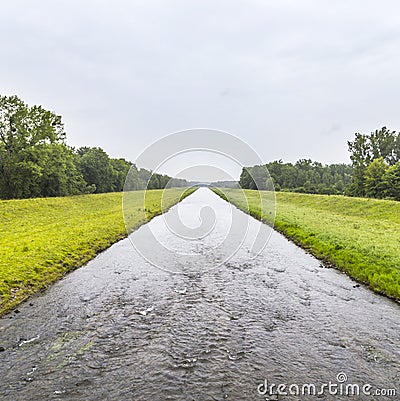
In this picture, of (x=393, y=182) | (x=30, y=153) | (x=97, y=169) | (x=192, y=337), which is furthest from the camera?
(x=97, y=169)

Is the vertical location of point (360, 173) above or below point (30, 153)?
above

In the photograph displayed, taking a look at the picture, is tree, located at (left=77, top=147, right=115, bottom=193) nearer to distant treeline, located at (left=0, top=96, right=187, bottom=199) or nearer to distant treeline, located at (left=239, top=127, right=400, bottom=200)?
distant treeline, located at (left=0, top=96, right=187, bottom=199)

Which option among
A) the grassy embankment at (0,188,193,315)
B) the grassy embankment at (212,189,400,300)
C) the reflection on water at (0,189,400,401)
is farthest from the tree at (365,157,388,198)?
the reflection on water at (0,189,400,401)

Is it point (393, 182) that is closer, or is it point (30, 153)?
point (30, 153)

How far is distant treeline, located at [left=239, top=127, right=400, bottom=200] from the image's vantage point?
59062mm

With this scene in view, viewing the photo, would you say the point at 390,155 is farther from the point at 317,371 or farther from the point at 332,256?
the point at 317,371

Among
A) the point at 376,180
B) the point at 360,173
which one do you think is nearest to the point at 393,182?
the point at 376,180

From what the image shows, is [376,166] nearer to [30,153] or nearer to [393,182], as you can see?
[393,182]

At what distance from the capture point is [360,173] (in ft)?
246

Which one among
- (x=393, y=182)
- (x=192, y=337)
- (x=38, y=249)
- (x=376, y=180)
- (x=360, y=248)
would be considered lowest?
(x=192, y=337)

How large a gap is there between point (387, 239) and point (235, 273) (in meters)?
9.52

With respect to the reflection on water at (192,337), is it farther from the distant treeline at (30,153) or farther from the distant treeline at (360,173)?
the distant treeline at (30,153)

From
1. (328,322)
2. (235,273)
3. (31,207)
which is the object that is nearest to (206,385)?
(328,322)

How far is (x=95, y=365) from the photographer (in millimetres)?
6367
